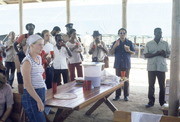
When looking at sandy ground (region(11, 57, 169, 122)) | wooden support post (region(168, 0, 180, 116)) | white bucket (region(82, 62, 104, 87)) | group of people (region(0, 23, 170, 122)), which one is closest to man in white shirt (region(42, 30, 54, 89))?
group of people (region(0, 23, 170, 122))

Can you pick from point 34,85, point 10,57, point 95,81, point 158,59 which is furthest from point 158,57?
point 10,57

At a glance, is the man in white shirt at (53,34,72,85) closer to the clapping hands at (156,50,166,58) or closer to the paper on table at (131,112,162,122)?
the clapping hands at (156,50,166,58)

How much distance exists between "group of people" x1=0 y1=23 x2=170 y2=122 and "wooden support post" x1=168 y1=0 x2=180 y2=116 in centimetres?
120

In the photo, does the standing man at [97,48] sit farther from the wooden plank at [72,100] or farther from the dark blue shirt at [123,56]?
the wooden plank at [72,100]

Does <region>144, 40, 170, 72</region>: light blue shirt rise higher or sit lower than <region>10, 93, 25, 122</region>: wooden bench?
higher

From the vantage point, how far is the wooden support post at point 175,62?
2.29m

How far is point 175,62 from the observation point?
7.78 feet

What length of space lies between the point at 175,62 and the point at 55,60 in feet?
9.68

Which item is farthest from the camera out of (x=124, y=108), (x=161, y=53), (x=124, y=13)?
(x=124, y=13)

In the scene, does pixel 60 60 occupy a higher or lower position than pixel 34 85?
higher

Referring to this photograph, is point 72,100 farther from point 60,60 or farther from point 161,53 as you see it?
point 161,53

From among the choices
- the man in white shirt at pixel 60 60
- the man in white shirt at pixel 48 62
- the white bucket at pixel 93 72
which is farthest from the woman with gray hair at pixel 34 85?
the man in white shirt at pixel 60 60

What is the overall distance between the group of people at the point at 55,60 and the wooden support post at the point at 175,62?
1.20 metres

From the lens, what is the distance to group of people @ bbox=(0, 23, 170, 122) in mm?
2391
